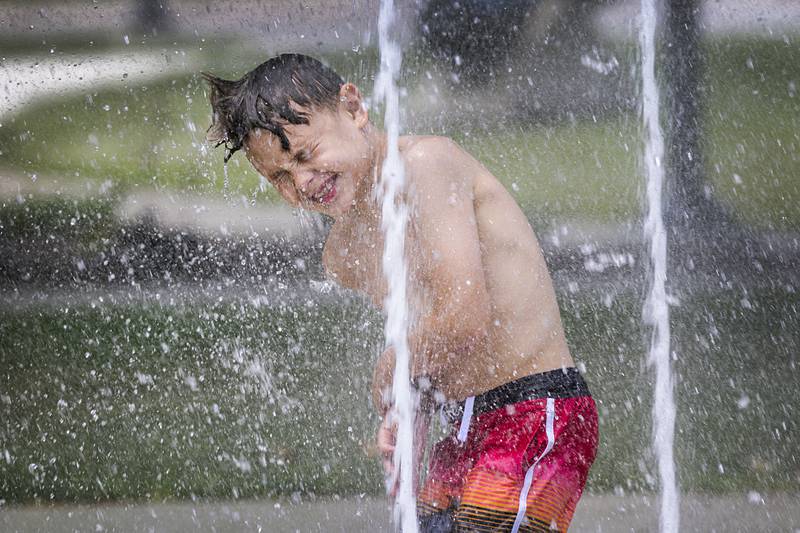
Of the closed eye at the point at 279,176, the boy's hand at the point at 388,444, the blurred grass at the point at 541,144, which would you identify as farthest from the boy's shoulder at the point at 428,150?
the blurred grass at the point at 541,144

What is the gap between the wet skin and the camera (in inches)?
61.6

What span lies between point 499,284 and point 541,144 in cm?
238

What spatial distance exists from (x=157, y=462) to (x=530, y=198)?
1.84 meters

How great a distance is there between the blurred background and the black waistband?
1656 millimetres

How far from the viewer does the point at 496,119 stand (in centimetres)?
394

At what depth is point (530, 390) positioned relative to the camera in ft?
5.20

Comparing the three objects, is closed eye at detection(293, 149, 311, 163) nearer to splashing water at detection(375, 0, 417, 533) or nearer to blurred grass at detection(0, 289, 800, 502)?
splashing water at detection(375, 0, 417, 533)

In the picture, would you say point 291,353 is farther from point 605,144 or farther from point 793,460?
point 793,460

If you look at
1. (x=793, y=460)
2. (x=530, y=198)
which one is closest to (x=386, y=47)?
(x=530, y=198)

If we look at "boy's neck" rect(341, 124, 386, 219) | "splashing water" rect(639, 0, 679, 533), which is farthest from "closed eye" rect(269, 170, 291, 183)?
"splashing water" rect(639, 0, 679, 533)

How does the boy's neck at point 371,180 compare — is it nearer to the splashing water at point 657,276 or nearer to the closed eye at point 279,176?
the closed eye at point 279,176

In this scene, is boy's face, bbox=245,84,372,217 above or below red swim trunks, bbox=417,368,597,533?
above

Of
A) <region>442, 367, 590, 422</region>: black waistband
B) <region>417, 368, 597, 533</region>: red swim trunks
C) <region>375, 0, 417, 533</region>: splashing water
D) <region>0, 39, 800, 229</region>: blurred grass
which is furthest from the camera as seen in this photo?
<region>0, 39, 800, 229</region>: blurred grass

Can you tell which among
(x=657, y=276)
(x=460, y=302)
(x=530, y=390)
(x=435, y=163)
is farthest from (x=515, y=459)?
(x=657, y=276)
